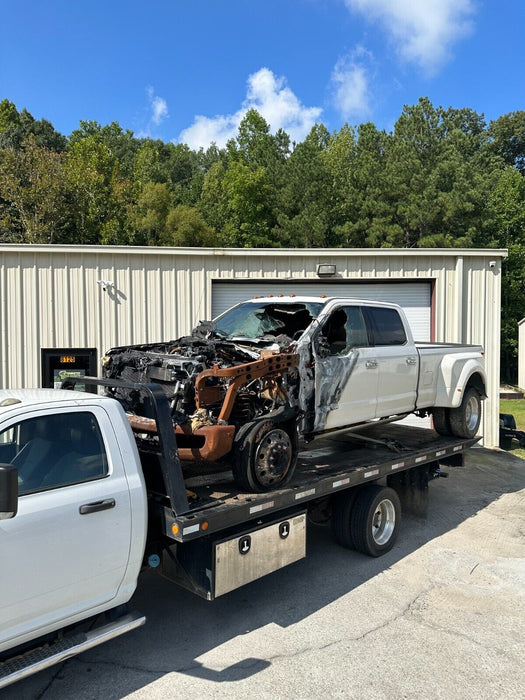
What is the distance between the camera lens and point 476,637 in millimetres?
4383

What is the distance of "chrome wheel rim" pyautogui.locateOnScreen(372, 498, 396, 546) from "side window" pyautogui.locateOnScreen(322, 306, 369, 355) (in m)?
1.82

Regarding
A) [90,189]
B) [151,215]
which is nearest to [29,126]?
[90,189]

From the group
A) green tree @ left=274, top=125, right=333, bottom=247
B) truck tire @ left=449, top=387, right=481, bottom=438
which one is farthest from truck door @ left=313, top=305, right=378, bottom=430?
green tree @ left=274, top=125, right=333, bottom=247

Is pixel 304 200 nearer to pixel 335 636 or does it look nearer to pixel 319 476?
pixel 319 476

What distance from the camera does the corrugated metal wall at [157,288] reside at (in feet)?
34.4

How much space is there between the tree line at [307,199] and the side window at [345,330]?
26288 mm

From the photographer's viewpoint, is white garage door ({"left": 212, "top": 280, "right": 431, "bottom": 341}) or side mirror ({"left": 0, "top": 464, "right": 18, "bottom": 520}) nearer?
side mirror ({"left": 0, "top": 464, "right": 18, "bottom": 520})

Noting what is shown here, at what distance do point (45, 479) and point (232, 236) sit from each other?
3608cm

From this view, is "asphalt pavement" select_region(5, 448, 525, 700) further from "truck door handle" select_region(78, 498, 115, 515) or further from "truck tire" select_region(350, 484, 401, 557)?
"truck door handle" select_region(78, 498, 115, 515)

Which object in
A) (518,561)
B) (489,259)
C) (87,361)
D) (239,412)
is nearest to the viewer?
(239,412)

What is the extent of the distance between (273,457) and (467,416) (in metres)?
4.24

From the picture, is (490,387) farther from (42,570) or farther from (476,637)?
(42,570)

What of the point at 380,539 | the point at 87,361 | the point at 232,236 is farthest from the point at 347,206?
the point at 380,539

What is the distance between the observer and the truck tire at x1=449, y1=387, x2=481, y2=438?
7.81 m
